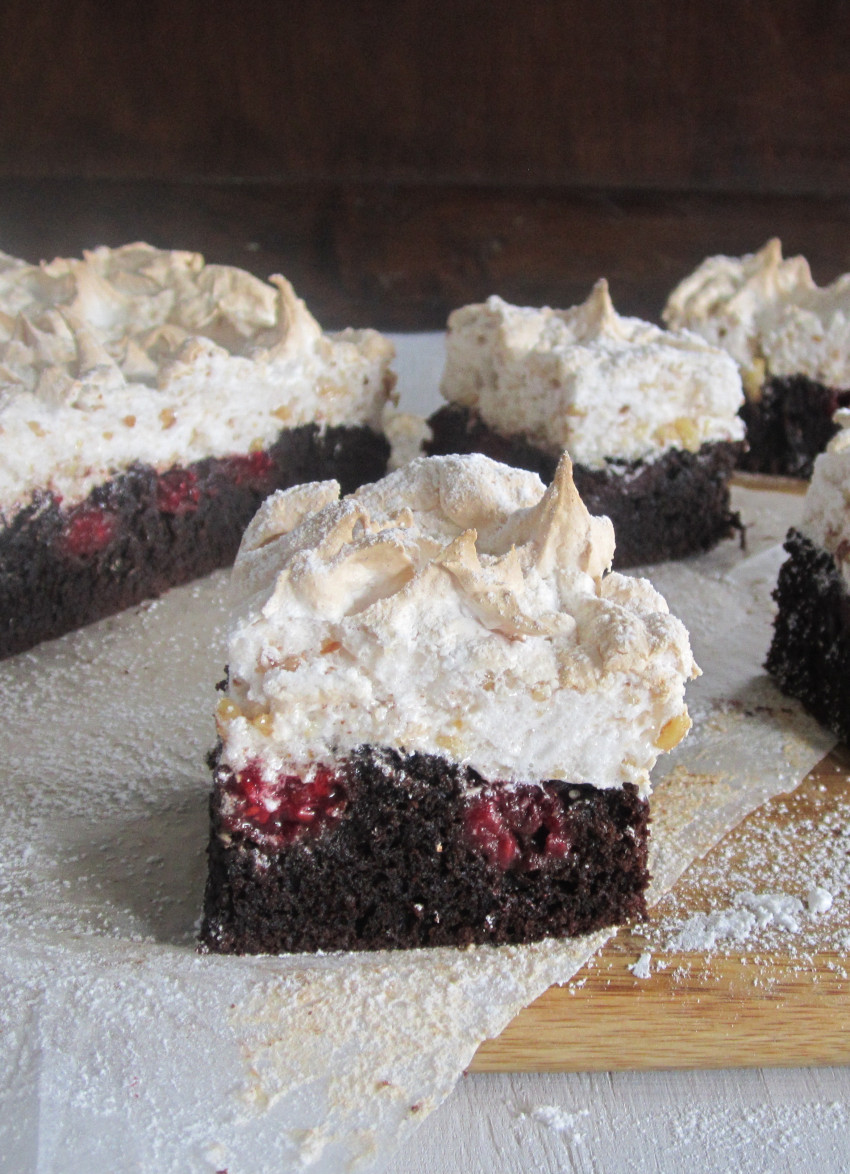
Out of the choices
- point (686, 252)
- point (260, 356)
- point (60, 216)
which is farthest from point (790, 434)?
point (60, 216)

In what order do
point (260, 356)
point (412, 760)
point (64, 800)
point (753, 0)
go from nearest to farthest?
point (412, 760), point (64, 800), point (260, 356), point (753, 0)

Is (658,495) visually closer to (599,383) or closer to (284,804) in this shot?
(599,383)

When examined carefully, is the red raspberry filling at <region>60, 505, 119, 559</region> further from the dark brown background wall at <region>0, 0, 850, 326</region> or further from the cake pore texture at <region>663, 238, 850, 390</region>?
the dark brown background wall at <region>0, 0, 850, 326</region>

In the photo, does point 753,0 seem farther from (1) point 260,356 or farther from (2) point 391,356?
(1) point 260,356

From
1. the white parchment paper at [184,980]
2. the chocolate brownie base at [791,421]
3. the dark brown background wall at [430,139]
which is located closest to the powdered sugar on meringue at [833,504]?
the white parchment paper at [184,980]

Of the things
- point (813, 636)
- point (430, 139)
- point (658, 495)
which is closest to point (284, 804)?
point (813, 636)

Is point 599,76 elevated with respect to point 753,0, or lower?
lower

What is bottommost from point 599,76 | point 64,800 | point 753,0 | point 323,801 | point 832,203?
point 64,800

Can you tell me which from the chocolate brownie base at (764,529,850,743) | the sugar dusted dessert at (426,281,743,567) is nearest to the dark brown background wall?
the sugar dusted dessert at (426,281,743,567)
